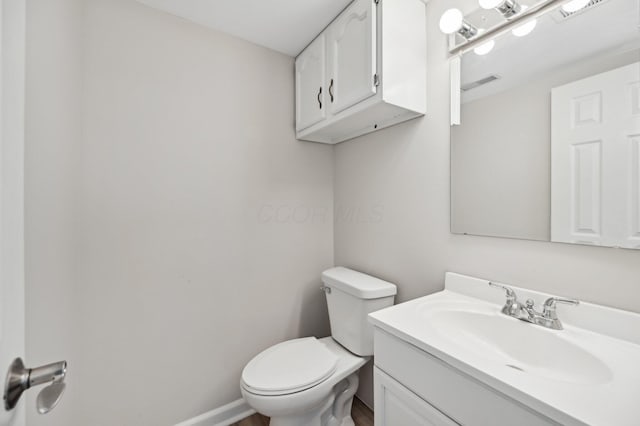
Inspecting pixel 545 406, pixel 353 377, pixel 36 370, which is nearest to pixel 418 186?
pixel 545 406

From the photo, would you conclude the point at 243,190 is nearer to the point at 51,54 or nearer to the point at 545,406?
the point at 51,54

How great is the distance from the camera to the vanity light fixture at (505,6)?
94cm

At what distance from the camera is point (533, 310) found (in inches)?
35.3

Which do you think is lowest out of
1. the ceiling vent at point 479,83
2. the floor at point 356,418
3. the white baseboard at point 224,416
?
the floor at point 356,418

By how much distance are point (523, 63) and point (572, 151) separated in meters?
0.39

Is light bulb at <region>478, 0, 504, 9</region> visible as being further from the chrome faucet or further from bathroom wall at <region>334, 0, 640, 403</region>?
the chrome faucet

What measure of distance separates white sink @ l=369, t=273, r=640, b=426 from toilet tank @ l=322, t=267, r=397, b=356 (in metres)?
0.32

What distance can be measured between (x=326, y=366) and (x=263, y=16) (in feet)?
5.93

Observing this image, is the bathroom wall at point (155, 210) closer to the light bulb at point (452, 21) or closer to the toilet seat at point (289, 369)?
the toilet seat at point (289, 369)

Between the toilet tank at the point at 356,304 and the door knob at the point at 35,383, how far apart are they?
1110mm

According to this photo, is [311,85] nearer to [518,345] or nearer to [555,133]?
[555,133]

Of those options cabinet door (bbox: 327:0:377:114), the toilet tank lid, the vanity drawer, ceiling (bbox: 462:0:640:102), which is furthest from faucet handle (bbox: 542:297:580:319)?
cabinet door (bbox: 327:0:377:114)

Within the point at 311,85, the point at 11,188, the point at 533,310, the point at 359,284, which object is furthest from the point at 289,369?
the point at 311,85

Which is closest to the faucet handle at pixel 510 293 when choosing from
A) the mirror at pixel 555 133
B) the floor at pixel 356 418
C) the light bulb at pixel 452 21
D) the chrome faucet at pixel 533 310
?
the chrome faucet at pixel 533 310
